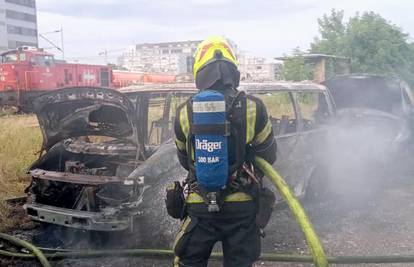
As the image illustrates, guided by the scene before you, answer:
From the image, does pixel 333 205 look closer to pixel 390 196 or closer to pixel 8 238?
pixel 390 196

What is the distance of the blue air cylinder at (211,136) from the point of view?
2.59 metres

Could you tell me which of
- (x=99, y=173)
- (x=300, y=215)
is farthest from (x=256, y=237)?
(x=99, y=173)

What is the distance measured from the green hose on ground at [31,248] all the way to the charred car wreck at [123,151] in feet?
0.95

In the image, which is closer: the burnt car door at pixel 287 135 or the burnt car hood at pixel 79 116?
the burnt car hood at pixel 79 116

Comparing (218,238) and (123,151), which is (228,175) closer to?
(218,238)

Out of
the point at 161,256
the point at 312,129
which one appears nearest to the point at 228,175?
the point at 161,256

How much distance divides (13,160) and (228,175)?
5.89 meters

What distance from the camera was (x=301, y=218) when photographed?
2699mm

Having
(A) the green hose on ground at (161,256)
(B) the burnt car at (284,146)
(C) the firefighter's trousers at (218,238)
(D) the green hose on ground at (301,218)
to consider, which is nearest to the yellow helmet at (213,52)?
(D) the green hose on ground at (301,218)

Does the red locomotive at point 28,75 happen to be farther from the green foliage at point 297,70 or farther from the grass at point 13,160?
the grass at point 13,160

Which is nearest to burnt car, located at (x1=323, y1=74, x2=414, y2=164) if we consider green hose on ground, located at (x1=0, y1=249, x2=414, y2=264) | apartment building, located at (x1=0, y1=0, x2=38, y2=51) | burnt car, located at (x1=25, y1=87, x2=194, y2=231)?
green hose on ground, located at (x1=0, y1=249, x2=414, y2=264)

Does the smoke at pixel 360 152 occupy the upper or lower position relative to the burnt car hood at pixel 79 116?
lower

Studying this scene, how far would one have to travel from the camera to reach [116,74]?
87.5ft

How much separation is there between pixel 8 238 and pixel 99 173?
1.15 meters
